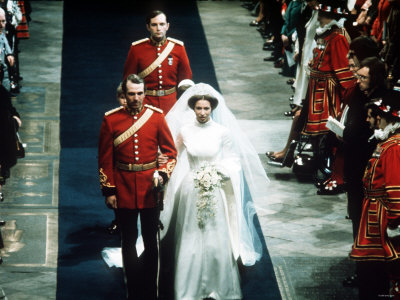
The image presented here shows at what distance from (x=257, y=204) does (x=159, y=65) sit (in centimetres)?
181

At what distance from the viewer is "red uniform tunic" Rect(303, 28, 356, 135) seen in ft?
32.7

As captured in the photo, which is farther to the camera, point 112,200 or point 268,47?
point 268,47

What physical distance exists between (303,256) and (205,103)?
184 cm

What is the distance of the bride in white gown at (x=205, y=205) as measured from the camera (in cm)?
775

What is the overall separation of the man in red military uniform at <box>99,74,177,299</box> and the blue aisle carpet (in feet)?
1.65

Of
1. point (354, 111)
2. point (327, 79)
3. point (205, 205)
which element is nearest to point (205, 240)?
point (205, 205)

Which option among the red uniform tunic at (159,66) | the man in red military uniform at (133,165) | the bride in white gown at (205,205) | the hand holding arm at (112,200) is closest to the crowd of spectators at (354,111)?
the bride in white gown at (205,205)

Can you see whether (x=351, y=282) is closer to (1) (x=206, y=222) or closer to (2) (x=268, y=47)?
(1) (x=206, y=222)

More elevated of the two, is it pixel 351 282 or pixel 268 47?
pixel 351 282

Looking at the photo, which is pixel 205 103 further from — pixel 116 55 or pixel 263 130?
pixel 116 55

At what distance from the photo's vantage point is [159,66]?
9.77 meters

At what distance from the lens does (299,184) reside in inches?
412

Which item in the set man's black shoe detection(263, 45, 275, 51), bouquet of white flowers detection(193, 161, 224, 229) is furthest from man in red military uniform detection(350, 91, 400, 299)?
man's black shoe detection(263, 45, 275, 51)

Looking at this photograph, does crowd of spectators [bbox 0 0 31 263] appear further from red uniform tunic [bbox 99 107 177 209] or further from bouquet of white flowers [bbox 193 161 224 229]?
bouquet of white flowers [bbox 193 161 224 229]
